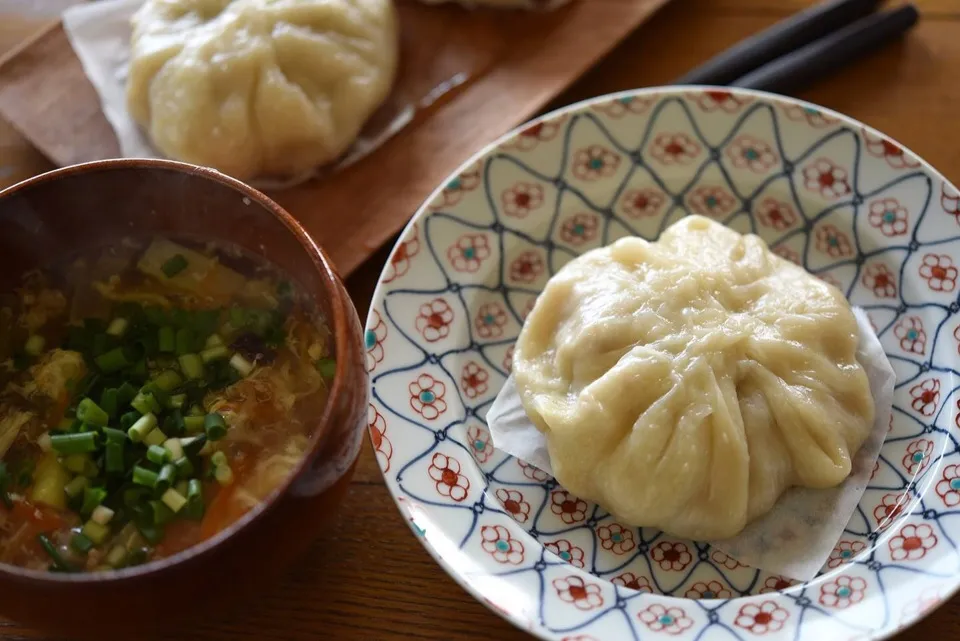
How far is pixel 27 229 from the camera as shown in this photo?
1.36m

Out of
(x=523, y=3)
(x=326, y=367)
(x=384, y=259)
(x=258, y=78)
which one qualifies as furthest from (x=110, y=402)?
(x=523, y=3)

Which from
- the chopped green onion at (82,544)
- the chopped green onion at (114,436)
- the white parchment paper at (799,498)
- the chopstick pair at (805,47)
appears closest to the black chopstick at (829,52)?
the chopstick pair at (805,47)

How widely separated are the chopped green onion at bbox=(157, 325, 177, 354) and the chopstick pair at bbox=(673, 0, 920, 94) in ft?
3.98

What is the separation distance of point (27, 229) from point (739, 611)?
1.24 meters

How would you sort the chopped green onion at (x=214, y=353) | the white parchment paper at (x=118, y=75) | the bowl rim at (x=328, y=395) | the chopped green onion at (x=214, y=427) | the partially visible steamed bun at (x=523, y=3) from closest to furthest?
the bowl rim at (x=328, y=395) → the chopped green onion at (x=214, y=427) → the chopped green onion at (x=214, y=353) → the white parchment paper at (x=118, y=75) → the partially visible steamed bun at (x=523, y=3)

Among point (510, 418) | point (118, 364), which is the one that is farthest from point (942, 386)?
point (118, 364)

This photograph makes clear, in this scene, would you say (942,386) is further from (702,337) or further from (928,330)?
(702,337)

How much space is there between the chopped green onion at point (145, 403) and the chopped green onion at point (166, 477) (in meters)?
Answer: 0.11

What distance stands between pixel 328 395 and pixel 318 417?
92mm

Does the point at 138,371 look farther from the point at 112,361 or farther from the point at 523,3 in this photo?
the point at 523,3

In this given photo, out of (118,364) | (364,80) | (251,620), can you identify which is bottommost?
(251,620)

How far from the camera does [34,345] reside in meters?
1.38

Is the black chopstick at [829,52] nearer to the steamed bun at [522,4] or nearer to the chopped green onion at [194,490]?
the steamed bun at [522,4]

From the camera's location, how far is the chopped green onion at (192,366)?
1354mm
